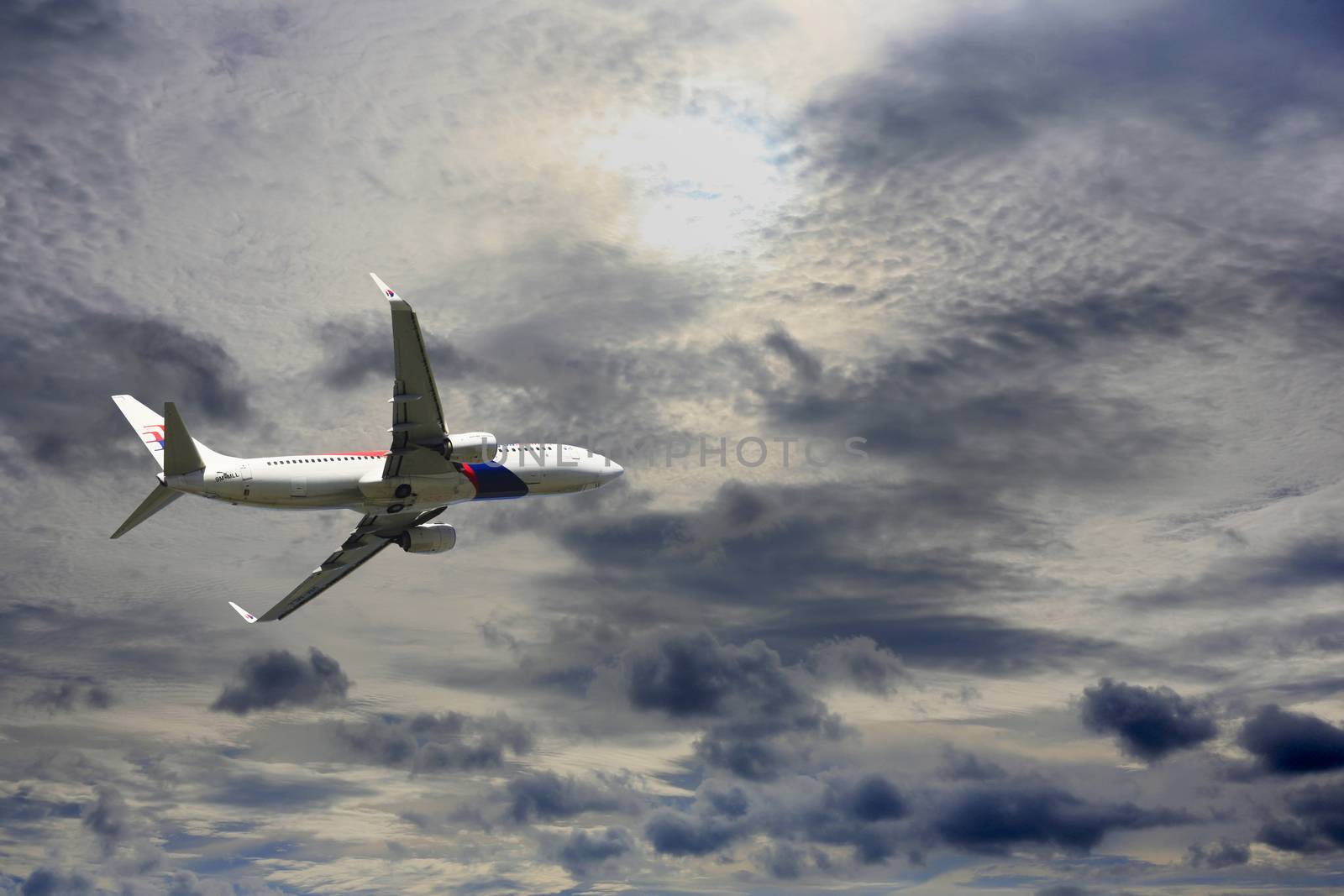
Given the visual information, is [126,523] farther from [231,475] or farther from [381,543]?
[381,543]

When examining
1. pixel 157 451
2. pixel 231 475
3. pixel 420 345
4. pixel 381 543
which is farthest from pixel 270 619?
pixel 420 345

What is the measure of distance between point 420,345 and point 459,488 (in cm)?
1447

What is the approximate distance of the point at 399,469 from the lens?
82688mm

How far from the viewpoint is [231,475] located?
79062 millimetres

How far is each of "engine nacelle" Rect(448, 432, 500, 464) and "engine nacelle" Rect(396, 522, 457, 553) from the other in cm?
1444

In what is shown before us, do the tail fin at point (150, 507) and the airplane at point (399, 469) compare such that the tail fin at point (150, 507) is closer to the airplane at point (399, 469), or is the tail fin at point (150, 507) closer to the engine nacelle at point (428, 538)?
the airplane at point (399, 469)

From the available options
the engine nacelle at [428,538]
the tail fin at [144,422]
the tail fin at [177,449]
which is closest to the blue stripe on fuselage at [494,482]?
the engine nacelle at [428,538]

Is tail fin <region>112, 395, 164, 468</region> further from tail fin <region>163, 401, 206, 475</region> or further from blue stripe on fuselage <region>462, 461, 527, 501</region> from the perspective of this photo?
blue stripe on fuselage <region>462, 461, 527, 501</region>

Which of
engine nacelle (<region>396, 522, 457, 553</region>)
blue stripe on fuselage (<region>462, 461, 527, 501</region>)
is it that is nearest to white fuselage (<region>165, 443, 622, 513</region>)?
blue stripe on fuselage (<region>462, 461, 527, 501</region>)

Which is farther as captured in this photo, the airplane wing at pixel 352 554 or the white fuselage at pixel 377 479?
the airplane wing at pixel 352 554

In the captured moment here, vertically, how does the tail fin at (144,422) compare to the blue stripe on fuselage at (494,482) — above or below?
above

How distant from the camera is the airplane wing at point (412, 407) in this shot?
7338 cm

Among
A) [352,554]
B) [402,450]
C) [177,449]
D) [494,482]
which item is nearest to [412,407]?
[402,450]

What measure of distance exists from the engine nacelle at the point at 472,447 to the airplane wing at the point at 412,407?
2.90 feet
